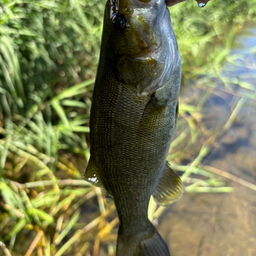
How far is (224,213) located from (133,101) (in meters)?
1.50

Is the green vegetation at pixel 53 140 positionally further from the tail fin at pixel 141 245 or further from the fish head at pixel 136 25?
the fish head at pixel 136 25

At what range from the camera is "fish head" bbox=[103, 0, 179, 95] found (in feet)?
2.51

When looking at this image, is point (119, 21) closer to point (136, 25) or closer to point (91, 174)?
point (136, 25)

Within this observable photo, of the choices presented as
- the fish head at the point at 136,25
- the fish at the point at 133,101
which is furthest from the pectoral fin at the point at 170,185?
the fish head at the point at 136,25

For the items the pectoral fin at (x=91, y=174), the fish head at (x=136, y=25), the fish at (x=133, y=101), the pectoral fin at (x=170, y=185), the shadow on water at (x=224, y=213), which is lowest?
the shadow on water at (x=224, y=213)

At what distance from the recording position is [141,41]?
2.63ft

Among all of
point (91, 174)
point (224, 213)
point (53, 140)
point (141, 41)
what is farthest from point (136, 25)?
point (224, 213)

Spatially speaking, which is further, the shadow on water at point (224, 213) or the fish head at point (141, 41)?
the shadow on water at point (224, 213)

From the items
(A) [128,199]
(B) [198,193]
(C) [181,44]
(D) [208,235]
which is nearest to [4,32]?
(A) [128,199]

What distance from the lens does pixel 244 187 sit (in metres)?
2.03

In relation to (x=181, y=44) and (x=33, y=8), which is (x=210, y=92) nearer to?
(x=181, y=44)

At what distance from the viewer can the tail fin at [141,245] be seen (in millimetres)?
1152

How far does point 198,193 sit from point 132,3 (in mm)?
1716

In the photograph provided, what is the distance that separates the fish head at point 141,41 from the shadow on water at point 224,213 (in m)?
1.40
